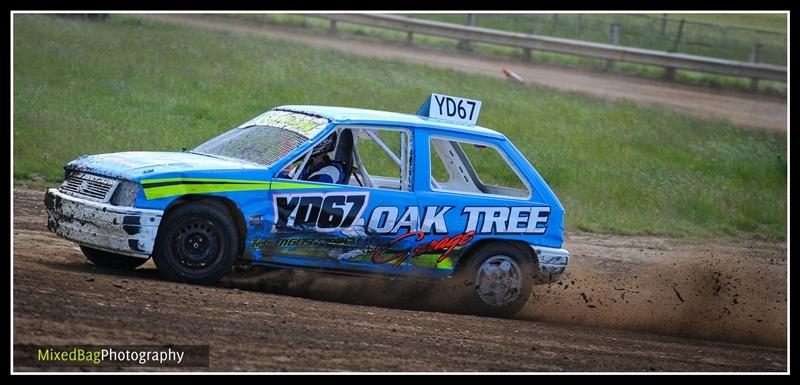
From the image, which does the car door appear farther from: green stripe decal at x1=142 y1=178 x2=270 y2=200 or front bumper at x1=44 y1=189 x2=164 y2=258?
front bumper at x1=44 y1=189 x2=164 y2=258

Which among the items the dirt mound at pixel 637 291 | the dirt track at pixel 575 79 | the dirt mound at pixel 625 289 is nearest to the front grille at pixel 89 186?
the dirt mound at pixel 625 289

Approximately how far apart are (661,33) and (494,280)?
81.4ft

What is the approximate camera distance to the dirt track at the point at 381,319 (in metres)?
Answer: 6.66

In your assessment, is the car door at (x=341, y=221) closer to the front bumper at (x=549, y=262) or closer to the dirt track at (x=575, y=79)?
the front bumper at (x=549, y=262)

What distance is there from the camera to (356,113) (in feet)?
31.7

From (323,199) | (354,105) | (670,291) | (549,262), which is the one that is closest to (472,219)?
(549,262)

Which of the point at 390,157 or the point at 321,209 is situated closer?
the point at 321,209

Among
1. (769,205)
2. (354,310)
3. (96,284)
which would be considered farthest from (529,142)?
(96,284)

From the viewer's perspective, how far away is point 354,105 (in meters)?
19.3

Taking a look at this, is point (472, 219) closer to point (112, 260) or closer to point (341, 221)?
point (341, 221)

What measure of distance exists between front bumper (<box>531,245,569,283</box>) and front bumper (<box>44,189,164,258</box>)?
135 inches

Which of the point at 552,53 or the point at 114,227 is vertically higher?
the point at 552,53

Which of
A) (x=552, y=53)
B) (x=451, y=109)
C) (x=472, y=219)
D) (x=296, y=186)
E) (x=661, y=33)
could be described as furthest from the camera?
(x=661, y=33)

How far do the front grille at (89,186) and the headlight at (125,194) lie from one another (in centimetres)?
5
